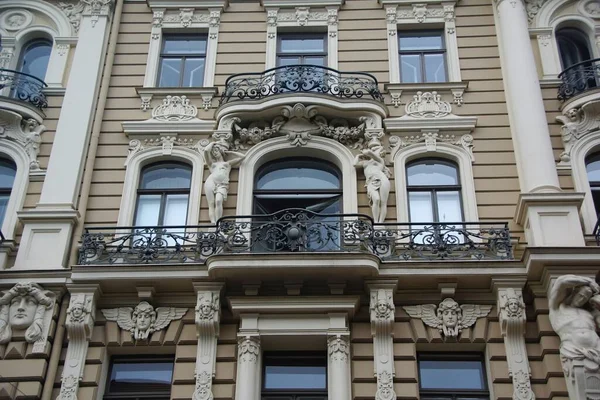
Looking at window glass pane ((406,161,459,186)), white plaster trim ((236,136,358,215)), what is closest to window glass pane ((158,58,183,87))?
white plaster trim ((236,136,358,215))

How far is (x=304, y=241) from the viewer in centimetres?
1541

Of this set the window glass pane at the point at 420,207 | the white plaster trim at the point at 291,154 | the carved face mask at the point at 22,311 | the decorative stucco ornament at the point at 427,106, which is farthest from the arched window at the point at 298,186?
the carved face mask at the point at 22,311

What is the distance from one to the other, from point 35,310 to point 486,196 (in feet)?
29.5

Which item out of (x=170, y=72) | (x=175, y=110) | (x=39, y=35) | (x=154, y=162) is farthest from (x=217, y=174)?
(x=39, y=35)

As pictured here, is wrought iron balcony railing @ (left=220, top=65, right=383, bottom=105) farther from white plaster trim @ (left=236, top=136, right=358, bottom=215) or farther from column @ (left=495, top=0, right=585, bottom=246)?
column @ (left=495, top=0, right=585, bottom=246)

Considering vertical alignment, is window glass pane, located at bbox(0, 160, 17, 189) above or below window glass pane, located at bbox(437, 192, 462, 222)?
above

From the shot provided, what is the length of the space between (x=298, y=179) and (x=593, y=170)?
6180mm

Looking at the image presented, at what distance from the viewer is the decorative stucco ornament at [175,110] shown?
1839cm

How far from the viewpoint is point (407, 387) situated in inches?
557

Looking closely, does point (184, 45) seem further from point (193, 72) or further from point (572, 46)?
point (572, 46)

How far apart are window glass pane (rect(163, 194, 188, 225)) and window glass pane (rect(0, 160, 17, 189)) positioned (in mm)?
3444

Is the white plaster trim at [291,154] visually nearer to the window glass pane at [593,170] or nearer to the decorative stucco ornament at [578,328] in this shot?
the decorative stucco ornament at [578,328]

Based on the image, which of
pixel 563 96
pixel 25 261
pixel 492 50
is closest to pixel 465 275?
pixel 563 96

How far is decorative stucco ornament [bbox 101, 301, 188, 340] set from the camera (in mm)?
15094
